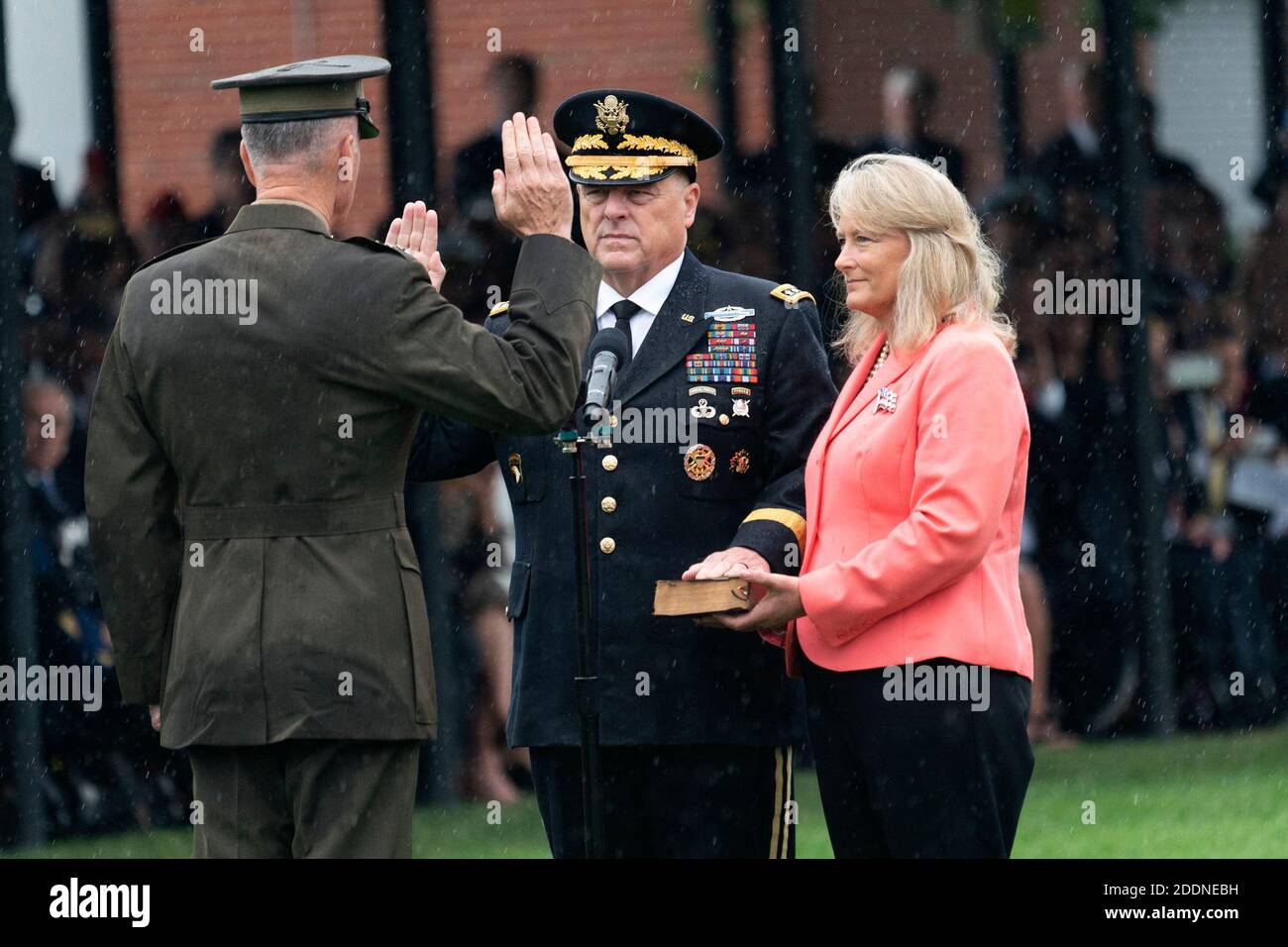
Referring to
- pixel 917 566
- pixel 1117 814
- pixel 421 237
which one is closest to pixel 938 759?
pixel 917 566

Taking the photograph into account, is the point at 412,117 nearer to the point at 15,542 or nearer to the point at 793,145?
the point at 793,145

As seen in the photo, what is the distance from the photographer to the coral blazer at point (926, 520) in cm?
381

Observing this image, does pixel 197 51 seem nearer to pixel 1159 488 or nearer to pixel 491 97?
pixel 491 97

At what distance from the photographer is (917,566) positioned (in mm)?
3795

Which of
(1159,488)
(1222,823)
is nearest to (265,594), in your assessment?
(1222,823)

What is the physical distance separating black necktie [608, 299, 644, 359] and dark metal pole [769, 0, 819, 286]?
2.61 meters

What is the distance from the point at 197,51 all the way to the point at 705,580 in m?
3.35

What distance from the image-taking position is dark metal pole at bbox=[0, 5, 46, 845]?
646cm

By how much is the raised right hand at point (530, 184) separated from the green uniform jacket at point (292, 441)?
0.12 m

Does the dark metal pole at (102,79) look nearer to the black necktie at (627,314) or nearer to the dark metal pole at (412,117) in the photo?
the dark metal pole at (412,117)

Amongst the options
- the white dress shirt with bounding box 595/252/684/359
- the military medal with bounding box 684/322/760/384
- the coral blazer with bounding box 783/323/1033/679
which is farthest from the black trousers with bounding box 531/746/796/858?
the white dress shirt with bounding box 595/252/684/359

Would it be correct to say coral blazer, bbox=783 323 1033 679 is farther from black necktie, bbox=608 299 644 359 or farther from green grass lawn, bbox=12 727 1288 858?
green grass lawn, bbox=12 727 1288 858

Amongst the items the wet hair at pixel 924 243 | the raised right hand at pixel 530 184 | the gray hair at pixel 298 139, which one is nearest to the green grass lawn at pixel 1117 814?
the wet hair at pixel 924 243

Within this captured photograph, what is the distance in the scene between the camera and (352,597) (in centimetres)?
354
